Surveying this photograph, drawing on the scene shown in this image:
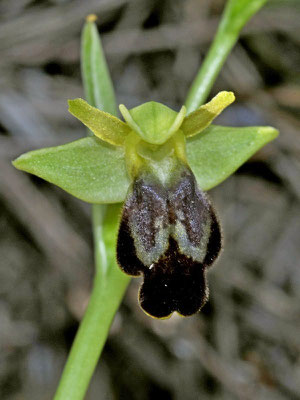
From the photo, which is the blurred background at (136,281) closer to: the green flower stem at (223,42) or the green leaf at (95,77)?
the green leaf at (95,77)

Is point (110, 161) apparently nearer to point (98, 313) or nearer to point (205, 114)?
point (205, 114)

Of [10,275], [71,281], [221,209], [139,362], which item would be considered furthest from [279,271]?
[10,275]

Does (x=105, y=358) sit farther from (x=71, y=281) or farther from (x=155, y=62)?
(x=155, y=62)

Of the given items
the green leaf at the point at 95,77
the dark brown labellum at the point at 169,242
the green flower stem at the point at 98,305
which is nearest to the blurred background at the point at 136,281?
the green leaf at the point at 95,77

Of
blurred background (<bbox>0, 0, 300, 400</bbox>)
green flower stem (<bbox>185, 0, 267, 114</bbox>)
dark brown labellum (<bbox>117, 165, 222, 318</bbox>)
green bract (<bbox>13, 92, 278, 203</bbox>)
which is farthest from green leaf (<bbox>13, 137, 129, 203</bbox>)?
blurred background (<bbox>0, 0, 300, 400</bbox>)

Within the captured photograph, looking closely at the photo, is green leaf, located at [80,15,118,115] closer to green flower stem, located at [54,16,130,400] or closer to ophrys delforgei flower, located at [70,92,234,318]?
green flower stem, located at [54,16,130,400]

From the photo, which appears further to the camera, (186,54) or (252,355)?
(186,54)
